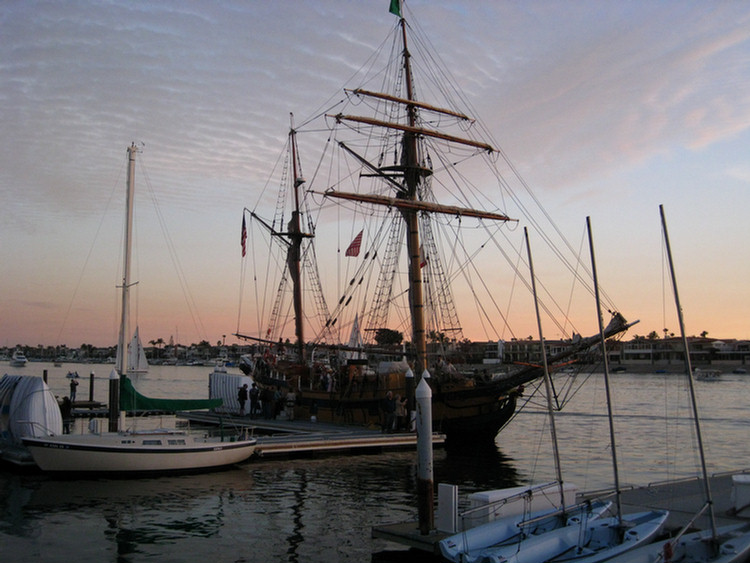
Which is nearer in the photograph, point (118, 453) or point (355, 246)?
point (118, 453)

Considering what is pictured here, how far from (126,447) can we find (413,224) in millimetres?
17593

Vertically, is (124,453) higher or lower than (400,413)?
lower

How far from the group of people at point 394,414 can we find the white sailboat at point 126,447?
23.2ft

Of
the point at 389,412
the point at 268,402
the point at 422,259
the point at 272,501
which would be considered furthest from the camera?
the point at 422,259

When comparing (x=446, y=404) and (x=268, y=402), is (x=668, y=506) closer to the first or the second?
(x=446, y=404)

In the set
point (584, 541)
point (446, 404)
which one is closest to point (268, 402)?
point (446, 404)

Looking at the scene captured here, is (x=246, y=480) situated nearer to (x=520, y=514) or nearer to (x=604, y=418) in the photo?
(x=520, y=514)

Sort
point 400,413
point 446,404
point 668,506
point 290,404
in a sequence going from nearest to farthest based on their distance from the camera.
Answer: point 668,506 < point 400,413 < point 446,404 < point 290,404

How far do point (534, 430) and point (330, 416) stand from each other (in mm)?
13130

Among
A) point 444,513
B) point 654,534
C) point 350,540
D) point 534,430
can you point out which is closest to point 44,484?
point 350,540

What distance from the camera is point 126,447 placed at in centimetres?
2091

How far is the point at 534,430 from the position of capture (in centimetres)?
4003

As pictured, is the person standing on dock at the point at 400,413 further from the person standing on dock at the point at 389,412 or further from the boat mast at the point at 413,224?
the boat mast at the point at 413,224

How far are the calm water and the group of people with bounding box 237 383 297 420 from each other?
8277 mm
